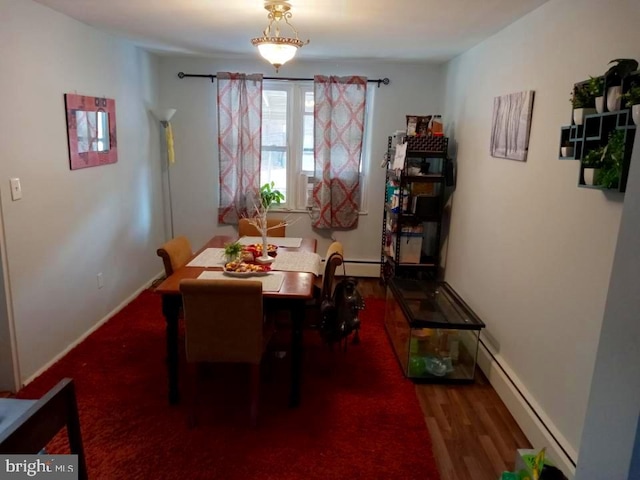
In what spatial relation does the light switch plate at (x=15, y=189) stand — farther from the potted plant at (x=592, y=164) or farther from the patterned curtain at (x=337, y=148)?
the potted plant at (x=592, y=164)

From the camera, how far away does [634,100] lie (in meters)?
1.51

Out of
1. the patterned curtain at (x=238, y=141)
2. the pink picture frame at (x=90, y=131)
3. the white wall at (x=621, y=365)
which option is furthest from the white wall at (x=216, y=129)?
the white wall at (x=621, y=365)

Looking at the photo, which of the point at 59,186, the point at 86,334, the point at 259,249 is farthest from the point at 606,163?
the point at 86,334

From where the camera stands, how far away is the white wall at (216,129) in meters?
4.61

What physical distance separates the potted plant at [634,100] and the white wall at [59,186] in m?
2.89

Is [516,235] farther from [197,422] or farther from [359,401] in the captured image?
[197,422]

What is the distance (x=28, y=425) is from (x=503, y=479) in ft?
5.63

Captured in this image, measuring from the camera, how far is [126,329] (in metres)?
3.51

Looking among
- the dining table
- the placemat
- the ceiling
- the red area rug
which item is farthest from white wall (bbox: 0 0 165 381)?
the placemat

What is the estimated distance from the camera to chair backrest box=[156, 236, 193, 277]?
2.83 meters

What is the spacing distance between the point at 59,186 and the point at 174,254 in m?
0.89

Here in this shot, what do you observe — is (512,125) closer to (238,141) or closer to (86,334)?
(238,141)

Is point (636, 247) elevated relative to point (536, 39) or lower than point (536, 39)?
lower

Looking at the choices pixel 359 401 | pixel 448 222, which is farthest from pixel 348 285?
pixel 448 222
